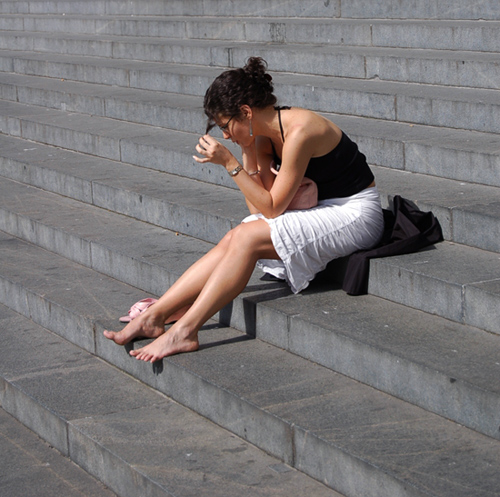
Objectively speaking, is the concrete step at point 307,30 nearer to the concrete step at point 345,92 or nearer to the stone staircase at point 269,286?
the stone staircase at point 269,286

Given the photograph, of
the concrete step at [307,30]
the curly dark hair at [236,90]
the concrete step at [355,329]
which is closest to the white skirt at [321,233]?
the concrete step at [355,329]

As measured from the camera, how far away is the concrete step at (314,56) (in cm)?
645

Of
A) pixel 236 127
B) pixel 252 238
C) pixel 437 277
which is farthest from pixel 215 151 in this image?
pixel 437 277

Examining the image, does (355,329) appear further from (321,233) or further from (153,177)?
(153,177)

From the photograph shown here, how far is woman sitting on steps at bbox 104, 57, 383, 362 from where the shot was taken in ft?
13.7

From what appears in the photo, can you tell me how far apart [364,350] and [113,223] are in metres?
2.83

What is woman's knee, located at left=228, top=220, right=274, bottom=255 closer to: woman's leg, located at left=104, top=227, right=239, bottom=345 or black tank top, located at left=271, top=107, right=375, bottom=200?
woman's leg, located at left=104, top=227, right=239, bottom=345

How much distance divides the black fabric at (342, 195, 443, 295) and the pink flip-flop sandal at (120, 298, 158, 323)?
3.32ft

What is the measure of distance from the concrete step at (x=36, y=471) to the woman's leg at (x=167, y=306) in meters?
0.63

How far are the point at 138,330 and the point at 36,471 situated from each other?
81cm

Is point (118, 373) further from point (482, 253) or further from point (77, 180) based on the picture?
point (77, 180)

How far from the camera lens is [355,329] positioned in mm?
3877

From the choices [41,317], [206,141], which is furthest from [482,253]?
[41,317]

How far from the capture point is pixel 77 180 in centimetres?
672
